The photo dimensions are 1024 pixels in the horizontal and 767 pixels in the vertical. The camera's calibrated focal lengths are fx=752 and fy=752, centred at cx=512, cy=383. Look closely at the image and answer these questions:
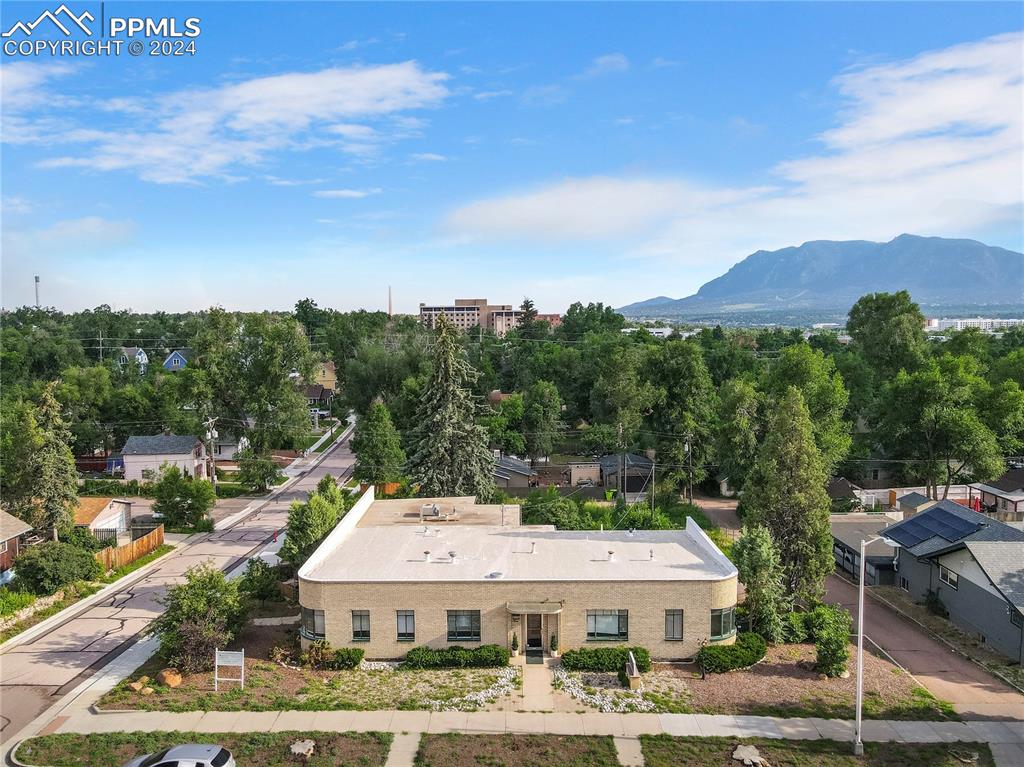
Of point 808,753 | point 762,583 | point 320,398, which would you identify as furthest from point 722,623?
point 320,398

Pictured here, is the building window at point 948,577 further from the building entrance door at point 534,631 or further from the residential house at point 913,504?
the building entrance door at point 534,631

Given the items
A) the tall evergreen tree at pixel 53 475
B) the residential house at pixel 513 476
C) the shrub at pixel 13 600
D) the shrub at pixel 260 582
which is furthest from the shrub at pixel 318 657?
the residential house at pixel 513 476

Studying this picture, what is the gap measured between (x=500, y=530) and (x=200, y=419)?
35694mm

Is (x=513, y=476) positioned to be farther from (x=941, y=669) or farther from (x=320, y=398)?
(x=320, y=398)

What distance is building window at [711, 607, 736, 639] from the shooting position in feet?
85.3

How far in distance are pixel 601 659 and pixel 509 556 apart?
5881 millimetres

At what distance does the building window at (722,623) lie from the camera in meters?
26.0

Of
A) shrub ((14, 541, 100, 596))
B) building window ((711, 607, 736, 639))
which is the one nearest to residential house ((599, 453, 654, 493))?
building window ((711, 607, 736, 639))

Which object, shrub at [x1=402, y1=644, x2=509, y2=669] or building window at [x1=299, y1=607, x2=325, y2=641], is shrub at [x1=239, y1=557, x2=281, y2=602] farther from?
shrub at [x1=402, y1=644, x2=509, y2=669]

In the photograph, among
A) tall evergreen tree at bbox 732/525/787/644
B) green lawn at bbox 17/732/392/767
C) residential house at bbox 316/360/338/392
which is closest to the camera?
green lawn at bbox 17/732/392/767

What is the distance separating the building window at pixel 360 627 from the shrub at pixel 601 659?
6.80m

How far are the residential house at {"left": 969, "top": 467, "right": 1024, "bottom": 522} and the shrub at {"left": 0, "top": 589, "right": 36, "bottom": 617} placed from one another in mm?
49963

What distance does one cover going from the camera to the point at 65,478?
36.9 meters

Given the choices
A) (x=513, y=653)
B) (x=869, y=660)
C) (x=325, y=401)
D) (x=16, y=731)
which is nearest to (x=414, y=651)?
(x=513, y=653)
